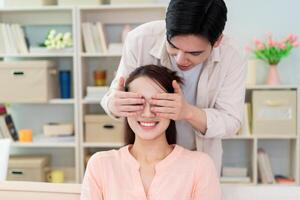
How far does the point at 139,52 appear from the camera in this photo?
62.5 inches

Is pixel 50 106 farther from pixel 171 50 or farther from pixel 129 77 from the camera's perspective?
pixel 171 50

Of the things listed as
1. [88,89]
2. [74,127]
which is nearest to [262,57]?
[88,89]

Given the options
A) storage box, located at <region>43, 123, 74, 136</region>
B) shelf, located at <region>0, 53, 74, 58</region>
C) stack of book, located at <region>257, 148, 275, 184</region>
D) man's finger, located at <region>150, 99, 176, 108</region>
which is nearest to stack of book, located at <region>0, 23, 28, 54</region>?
shelf, located at <region>0, 53, 74, 58</region>

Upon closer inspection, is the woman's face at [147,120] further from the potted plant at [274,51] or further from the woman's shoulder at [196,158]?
the potted plant at [274,51]

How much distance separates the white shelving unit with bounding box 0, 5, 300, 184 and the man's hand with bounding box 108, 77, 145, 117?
1.88 m

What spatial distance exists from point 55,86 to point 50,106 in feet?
0.73

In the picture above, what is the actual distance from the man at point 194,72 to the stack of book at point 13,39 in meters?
1.92

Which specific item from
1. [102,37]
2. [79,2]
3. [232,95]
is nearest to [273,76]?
[102,37]

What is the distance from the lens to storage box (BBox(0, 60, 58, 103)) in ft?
10.6

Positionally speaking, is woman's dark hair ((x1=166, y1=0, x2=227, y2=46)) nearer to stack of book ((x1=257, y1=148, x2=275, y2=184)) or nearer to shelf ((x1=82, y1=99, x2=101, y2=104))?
shelf ((x1=82, y1=99, x2=101, y2=104))

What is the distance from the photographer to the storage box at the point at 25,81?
3238 mm

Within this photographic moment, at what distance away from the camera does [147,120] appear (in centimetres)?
144

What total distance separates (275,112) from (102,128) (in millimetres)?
1306

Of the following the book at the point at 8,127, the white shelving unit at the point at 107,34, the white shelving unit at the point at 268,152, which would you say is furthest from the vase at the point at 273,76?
the book at the point at 8,127
